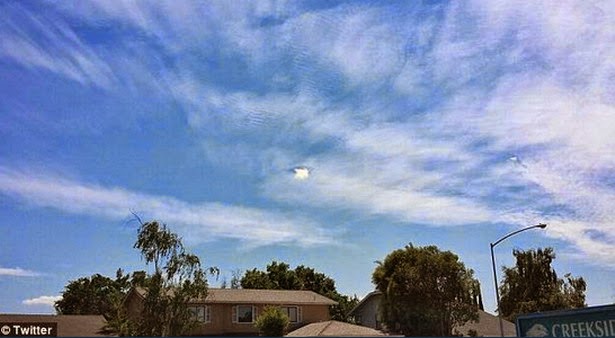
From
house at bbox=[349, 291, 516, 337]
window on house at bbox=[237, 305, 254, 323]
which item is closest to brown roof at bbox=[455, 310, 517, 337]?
house at bbox=[349, 291, 516, 337]

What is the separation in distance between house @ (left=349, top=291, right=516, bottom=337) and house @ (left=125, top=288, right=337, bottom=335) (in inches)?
149

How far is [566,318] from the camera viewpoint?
1441cm

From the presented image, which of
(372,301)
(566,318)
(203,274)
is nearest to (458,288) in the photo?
(372,301)

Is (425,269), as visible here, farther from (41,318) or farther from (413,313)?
(41,318)

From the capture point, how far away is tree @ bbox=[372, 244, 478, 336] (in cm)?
5134

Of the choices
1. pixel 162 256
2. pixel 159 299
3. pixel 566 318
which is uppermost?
pixel 162 256

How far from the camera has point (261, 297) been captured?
60125mm

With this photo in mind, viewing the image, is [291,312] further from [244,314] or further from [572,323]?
[572,323]

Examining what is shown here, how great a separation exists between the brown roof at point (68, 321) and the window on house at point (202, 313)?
733cm

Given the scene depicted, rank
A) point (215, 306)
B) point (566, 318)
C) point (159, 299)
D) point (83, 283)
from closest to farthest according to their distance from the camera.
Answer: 1. point (566, 318)
2. point (159, 299)
3. point (215, 306)
4. point (83, 283)

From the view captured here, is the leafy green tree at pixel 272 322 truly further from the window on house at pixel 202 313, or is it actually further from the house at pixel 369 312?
the house at pixel 369 312

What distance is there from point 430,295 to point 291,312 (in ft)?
46.3

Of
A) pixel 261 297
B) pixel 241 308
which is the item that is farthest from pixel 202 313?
pixel 261 297

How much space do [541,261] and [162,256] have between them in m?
34.4
